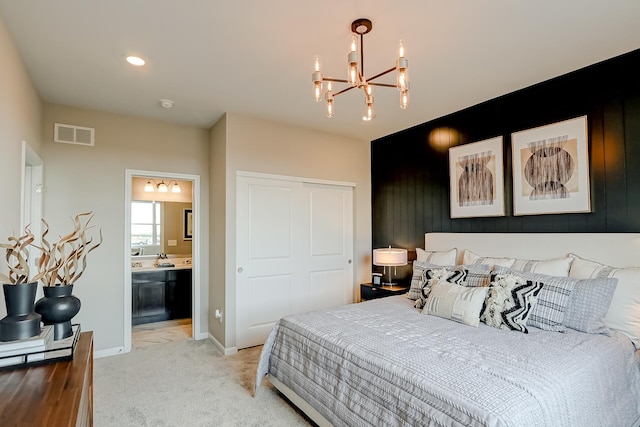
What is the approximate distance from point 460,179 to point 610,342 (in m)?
2.04

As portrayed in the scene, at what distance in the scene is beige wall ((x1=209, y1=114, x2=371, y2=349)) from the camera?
3.75m

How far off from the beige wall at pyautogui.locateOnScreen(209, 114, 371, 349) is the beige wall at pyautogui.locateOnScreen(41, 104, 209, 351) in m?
0.89

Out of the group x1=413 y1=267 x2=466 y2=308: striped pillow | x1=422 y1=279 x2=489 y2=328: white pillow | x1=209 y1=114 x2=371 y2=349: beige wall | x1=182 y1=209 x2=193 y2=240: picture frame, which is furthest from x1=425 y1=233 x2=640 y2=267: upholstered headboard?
x1=182 y1=209 x2=193 y2=240: picture frame

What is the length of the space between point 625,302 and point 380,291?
227cm

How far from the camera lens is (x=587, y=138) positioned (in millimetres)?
2803

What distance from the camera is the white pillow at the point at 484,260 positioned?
9.83 ft

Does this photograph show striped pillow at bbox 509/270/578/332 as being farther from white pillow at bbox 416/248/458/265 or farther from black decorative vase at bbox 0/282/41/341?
black decorative vase at bbox 0/282/41/341

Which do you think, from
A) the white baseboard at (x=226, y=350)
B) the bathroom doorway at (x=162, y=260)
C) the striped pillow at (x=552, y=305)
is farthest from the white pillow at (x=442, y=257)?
the bathroom doorway at (x=162, y=260)

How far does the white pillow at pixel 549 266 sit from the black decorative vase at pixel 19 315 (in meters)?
3.26

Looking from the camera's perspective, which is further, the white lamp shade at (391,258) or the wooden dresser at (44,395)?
the white lamp shade at (391,258)

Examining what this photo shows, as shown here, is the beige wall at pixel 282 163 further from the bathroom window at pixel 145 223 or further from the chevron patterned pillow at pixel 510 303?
the chevron patterned pillow at pixel 510 303

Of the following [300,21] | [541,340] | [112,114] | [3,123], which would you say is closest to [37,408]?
[3,123]

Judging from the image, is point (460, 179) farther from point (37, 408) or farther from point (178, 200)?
point (178, 200)

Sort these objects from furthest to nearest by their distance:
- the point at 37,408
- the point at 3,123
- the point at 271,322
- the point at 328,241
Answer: the point at 328,241 < the point at 271,322 < the point at 3,123 < the point at 37,408
